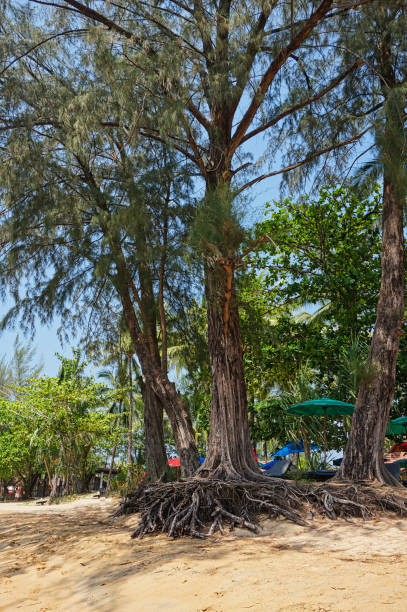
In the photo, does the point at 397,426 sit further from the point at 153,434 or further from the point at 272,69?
the point at 272,69

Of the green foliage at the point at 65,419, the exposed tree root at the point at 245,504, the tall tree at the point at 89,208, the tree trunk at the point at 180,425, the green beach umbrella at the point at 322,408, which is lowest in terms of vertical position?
the exposed tree root at the point at 245,504

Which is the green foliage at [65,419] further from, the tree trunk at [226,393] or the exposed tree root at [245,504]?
the exposed tree root at [245,504]

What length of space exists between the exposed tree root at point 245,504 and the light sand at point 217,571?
0.20 m

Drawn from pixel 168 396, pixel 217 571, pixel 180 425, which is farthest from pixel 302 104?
pixel 217 571

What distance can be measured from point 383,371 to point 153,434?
4227 millimetres

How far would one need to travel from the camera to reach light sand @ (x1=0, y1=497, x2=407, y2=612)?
288cm

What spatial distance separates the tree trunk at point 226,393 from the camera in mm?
6316

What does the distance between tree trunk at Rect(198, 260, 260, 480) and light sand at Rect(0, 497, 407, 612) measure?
4.33 feet

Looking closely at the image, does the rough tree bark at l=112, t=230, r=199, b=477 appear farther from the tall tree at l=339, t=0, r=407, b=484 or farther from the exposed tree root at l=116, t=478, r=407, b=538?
the tall tree at l=339, t=0, r=407, b=484

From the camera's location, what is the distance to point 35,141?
7199 millimetres

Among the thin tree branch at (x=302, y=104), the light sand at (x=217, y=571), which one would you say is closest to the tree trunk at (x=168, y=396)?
the light sand at (x=217, y=571)

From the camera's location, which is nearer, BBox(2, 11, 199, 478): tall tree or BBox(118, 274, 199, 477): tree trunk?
BBox(2, 11, 199, 478): tall tree

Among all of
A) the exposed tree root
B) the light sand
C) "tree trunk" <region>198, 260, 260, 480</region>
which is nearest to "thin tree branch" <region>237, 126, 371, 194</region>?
"tree trunk" <region>198, 260, 260, 480</region>

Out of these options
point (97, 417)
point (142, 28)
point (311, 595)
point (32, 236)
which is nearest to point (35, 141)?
point (32, 236)
